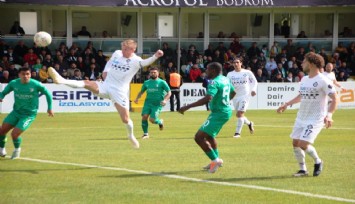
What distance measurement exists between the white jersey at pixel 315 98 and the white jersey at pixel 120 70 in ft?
15.0

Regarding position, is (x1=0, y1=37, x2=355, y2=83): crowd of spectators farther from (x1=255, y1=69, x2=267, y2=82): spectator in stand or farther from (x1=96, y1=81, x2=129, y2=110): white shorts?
(x1=96, y1=81, x2=129, y2=110): white shorts

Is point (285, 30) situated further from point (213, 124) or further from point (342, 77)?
point (213, 124)

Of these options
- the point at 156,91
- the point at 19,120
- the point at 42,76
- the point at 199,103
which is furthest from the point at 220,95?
the point at 42,76

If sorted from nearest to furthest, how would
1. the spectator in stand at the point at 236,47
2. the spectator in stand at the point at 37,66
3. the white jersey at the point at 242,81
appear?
the white jersey at the point at 242,81
the spectator in stand at the point at 37,66
the spectator in stand at the point at 236,47

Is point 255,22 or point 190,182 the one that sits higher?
point 255,22

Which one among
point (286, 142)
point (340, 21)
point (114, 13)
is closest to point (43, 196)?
point (286, 142)

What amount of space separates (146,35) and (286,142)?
1030 inches

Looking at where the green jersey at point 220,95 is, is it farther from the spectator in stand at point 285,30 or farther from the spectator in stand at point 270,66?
the spectator in stand at point 285,30

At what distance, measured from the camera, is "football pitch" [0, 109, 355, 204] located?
10812 millimetres

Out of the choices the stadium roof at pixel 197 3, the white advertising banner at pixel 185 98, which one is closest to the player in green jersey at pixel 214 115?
the white advertising banner at pixel 185 98

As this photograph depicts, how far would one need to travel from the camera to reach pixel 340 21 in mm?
48562

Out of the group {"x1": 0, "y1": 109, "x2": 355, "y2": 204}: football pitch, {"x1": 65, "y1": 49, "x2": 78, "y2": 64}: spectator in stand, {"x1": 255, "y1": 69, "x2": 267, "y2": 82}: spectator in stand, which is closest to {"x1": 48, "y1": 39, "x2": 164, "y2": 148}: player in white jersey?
{"x1": 0, "y1": 109, "x2": 355, "y2": 204}: football pitch

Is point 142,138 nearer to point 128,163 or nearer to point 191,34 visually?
point 128,163

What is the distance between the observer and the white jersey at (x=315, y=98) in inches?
492
